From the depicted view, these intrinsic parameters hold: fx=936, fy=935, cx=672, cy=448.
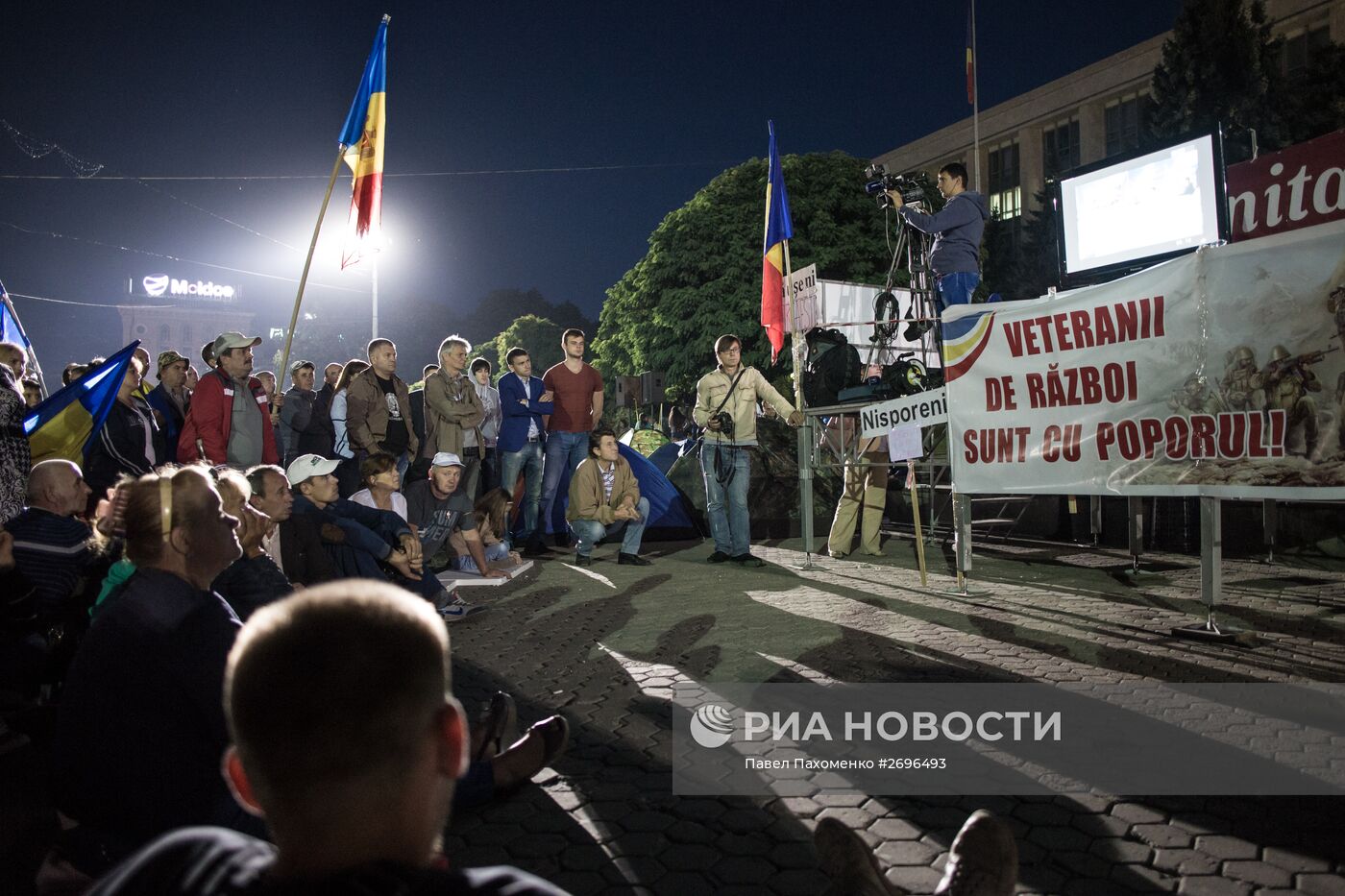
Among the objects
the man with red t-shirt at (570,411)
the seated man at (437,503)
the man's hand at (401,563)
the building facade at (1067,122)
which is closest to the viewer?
the man's hand at (401,563)

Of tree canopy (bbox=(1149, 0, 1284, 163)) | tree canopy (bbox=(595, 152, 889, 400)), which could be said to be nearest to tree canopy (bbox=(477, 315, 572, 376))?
tree canopy (bbox=(595, 152, 889, 400))

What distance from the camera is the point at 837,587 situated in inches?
326

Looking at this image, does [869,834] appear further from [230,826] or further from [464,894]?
[464,894]

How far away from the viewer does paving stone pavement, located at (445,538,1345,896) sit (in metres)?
2.91

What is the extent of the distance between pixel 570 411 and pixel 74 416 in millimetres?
5155

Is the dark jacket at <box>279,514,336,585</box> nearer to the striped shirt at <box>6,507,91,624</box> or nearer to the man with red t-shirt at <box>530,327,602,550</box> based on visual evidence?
the striped shirt at <box>6,507,91,624</box>

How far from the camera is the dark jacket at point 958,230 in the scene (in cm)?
873

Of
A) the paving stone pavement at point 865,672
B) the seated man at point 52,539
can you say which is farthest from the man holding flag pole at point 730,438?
the seated man at point 52,539

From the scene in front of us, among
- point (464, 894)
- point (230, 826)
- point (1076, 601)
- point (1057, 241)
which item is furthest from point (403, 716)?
point (1057, 241)

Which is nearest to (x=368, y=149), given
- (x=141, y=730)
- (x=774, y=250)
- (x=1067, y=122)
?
(x=774, y=250)

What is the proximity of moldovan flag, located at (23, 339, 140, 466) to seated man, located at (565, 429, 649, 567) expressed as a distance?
14.8 feet

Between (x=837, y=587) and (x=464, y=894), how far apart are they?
7543 mm

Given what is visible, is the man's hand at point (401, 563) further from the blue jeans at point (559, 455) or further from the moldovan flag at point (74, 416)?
the blue jeans at point (559, 455)

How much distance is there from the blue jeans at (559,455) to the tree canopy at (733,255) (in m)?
21.9
